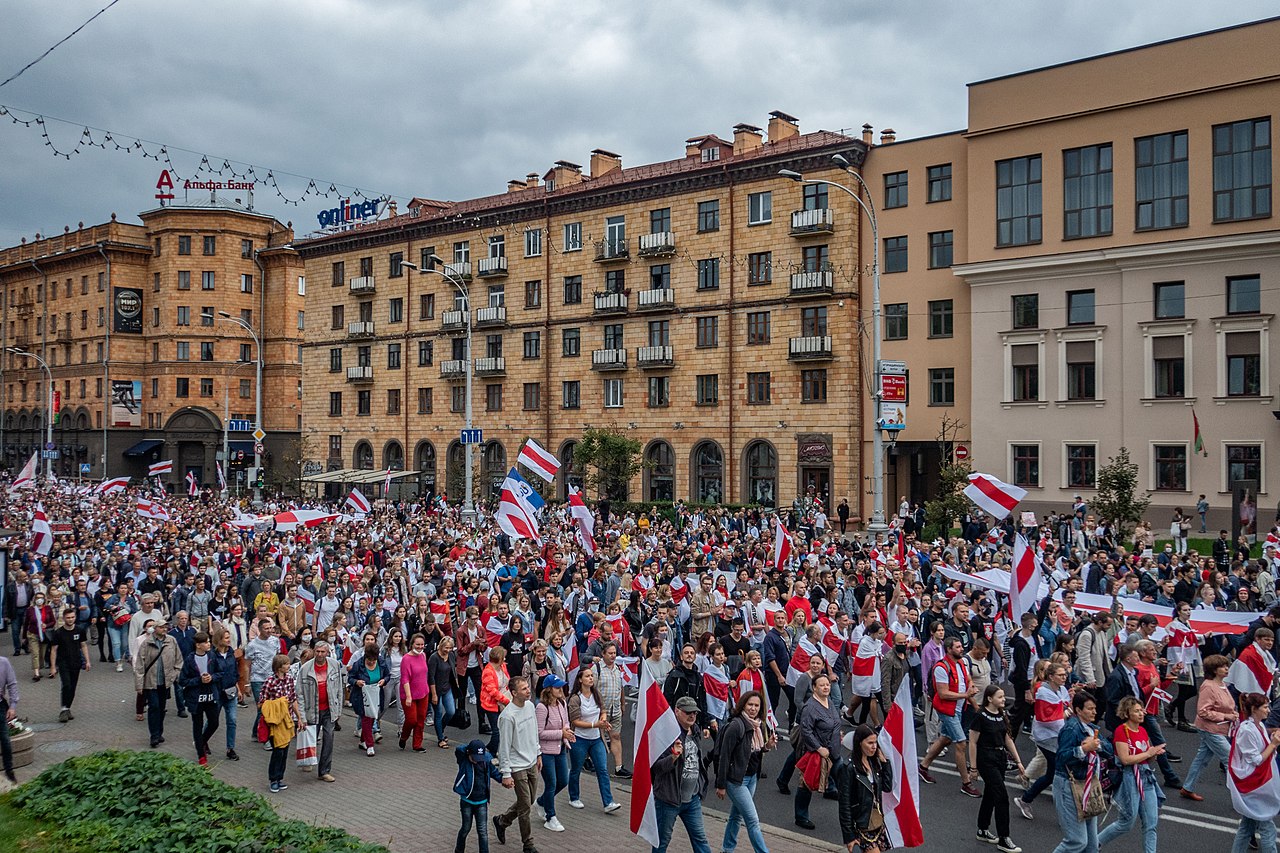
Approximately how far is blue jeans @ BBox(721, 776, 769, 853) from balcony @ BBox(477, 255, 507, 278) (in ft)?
165

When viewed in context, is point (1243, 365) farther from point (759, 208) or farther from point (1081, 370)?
point (759, 208)

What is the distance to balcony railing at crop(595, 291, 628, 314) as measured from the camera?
172 ft

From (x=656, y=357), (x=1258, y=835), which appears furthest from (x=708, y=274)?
(x=1258, y=835)

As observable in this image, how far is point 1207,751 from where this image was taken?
11484 mm

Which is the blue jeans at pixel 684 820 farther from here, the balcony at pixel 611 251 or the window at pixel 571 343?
the window at pixel 571 343

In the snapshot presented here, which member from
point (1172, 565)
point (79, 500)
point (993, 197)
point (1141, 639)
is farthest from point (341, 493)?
point (1141, 639)

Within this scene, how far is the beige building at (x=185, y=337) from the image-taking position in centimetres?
7800

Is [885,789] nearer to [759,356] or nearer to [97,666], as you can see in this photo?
[97,666]

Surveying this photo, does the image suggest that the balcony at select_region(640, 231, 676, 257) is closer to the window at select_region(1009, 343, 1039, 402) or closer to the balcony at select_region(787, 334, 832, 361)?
the balcony at select_region(787, 334, 832, 361)

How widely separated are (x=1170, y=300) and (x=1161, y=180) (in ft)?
14.4

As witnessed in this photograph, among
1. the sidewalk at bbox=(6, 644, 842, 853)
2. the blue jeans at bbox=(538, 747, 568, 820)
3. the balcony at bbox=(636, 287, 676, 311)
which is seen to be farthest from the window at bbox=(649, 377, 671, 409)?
the blue jeans at bbox=(538, 747, 568, 820)

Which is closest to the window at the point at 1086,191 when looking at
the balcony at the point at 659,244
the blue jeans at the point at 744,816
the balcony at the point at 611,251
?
the balcony at the point at 659,244

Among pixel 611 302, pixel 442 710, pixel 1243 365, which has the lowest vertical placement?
pixel 442 710

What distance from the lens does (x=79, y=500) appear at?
47.5m
